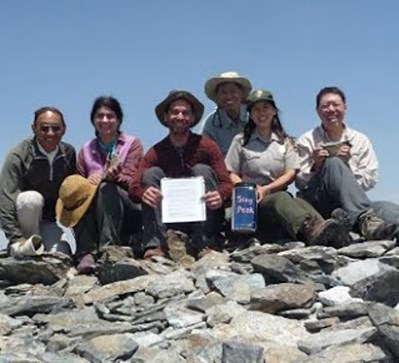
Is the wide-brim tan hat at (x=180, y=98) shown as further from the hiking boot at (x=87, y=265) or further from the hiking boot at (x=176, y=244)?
the hiking boot at (x=87, y=265)

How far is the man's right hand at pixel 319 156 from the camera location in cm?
983

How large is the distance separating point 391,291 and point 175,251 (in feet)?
9.67

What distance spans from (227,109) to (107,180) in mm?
2559

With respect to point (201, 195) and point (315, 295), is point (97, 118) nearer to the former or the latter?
point (201, 195)

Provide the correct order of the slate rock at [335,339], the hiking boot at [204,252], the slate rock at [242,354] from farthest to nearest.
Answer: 1. the hiking boot at [204,252]
2. the slate rock at [335,339]
3. the slate rock at [242,354]

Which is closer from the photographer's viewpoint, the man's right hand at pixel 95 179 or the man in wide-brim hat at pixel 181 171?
the man in wide-brim hat at pixel 181 171

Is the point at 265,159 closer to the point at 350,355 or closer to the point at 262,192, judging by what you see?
the point at 262,192

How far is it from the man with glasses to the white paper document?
175 centimetres

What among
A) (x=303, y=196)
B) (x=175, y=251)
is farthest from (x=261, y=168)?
(x=175, y=251)

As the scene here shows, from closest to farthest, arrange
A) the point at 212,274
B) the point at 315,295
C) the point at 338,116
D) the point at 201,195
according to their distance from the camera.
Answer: the point at 315,295, the point at 212,274, the point at 201,195, the point at 338,116

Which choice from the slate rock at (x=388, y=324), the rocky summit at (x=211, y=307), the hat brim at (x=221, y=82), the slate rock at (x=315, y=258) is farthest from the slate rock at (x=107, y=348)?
the hat brim at (x=221, y=82)

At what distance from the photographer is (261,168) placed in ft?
33.4

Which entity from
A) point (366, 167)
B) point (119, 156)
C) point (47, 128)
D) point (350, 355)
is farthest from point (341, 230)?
point (47, 128)

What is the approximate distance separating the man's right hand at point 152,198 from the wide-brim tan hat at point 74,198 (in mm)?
800
